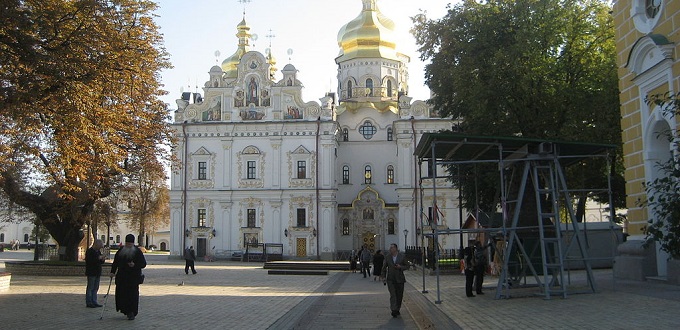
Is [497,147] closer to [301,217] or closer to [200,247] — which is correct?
[301,217]

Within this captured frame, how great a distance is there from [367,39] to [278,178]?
17442 millimetres

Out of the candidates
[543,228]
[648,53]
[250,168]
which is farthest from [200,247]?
[648,53]

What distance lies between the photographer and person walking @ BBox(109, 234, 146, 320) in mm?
13320

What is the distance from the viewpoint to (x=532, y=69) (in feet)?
87.0

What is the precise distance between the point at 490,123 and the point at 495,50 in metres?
2.94

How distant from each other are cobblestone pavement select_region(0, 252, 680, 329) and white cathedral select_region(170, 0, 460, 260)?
3467 centimetres

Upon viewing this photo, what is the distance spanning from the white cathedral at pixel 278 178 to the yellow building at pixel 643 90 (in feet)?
113

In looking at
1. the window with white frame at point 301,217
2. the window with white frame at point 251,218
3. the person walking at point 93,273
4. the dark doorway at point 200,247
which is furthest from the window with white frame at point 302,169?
the person walking at point 93,273

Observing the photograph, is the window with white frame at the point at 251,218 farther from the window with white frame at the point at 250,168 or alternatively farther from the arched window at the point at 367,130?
the arched window at the point at 367,130

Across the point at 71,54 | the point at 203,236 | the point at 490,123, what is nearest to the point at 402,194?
the point at 203,236

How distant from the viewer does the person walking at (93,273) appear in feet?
51.5

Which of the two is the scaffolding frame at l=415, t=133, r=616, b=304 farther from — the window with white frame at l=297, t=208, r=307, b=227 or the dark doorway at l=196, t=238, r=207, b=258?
the dark doorway at l=196, t=238, r=207, b=258

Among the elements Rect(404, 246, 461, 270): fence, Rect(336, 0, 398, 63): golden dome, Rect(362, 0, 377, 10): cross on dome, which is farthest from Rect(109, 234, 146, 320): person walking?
Rect(362, 0, 377, 10): cross on dome

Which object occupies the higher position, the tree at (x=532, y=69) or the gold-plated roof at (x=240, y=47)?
the gold-plated roof at (x=240, y=47)
